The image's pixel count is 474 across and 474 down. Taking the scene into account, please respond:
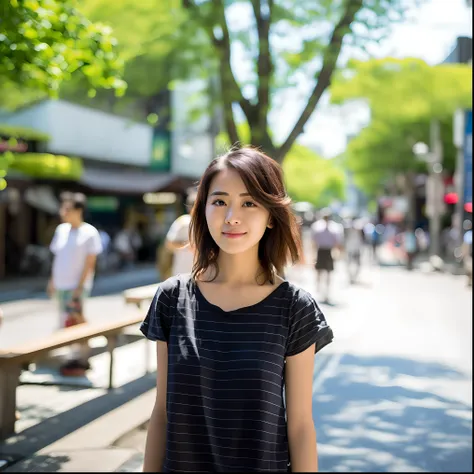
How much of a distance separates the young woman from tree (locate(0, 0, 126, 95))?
3697 millimetres

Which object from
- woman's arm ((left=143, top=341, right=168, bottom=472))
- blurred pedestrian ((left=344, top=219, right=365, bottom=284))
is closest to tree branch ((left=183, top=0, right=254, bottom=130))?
woman's arm ((left=143, top=341, right=168, bottom=472))

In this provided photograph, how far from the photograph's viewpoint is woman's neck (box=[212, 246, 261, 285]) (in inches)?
94.6

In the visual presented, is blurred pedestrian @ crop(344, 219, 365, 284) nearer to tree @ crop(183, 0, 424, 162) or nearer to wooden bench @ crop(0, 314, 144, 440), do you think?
tree @ crop(183, 0, 424, 162)

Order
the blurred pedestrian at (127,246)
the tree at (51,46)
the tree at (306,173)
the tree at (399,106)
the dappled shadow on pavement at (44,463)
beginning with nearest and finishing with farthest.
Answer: the dappled shadow on pavement at (44,463) → the tree at (51,46) → the tree at (399,106) → the blurred pedestrian at (127,246) → the tree at (306,173)

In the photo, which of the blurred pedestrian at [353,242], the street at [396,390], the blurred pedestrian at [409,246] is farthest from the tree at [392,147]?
the street at [396,390]

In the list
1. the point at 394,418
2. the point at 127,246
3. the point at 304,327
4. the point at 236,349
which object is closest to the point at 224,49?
the point at 394,418

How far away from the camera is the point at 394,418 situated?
738 cm

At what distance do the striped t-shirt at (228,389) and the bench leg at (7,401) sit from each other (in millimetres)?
4106

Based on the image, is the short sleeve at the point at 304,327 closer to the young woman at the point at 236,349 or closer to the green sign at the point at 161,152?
the young woman at the point at 236,349

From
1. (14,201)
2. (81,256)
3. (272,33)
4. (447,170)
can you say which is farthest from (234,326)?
(447,170)

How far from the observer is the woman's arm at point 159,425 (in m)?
2.30

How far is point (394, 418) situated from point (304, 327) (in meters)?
5.36

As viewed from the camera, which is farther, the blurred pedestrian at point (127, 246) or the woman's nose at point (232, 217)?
the blurred pedestrian at point (127, 246)

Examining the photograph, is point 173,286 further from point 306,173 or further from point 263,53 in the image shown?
point 306,173
